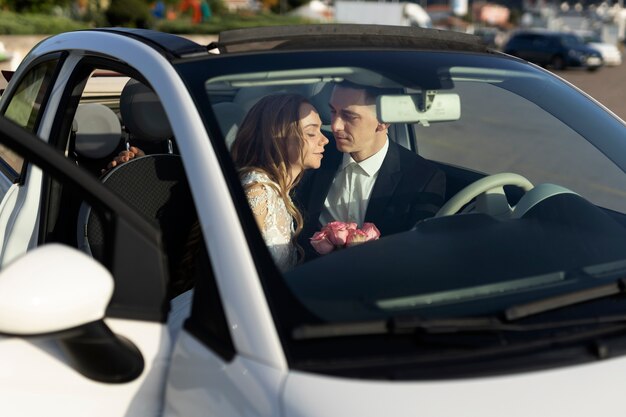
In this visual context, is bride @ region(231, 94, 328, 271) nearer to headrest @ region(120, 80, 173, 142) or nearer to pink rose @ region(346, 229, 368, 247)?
pink rose @ region(346, 229, 368, 247)

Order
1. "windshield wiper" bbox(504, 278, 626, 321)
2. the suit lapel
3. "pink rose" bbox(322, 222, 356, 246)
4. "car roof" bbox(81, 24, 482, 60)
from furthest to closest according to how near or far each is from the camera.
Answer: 1. the suit lapel
2. "pink rose" bbox(322, 222, 356, 246)
3. "car roof" bbox(81, 24, 482, 60)
4. "windshield wiper" bbox(504, 278, 626, 321)

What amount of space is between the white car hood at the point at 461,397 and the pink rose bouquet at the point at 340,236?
92cm

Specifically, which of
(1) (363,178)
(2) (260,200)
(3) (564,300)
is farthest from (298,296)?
(1) (363,178)

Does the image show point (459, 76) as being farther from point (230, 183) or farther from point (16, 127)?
point (16, 127)

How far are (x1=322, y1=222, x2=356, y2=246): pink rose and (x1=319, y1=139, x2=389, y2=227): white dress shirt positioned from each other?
0.26 feet

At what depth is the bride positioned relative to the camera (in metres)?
2.48

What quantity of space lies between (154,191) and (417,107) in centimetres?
86

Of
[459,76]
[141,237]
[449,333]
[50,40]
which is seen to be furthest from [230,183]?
[50,40]

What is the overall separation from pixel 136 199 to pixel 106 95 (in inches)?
55.2

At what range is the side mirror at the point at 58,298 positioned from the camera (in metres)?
1.66

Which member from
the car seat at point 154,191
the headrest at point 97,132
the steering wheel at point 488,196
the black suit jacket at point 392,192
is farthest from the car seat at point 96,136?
the steering wheel at point 488,196

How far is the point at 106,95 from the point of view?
412 centimetres

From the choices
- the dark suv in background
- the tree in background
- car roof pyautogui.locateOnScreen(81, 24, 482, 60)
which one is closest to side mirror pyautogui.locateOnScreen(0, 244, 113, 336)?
car roof pyautogui.locateOnScreen(81, 24, 482, 60)

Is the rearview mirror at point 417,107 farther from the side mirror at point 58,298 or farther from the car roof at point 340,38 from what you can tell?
the side mirror at point 58,298
